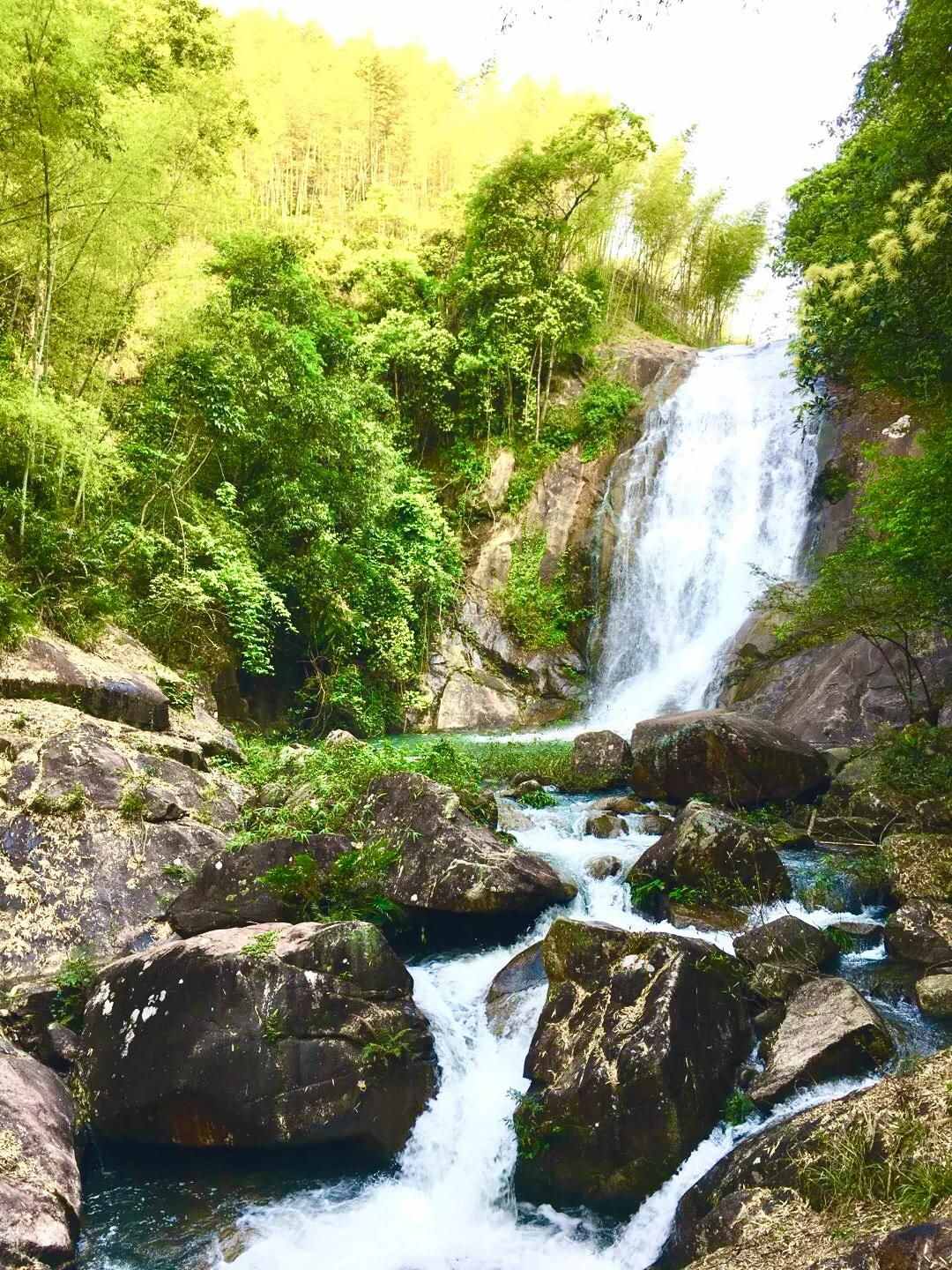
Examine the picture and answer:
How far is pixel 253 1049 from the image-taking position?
448 cm

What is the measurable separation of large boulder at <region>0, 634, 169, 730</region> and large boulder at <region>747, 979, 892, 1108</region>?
21.1 ft

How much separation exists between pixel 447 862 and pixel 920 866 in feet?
13.5

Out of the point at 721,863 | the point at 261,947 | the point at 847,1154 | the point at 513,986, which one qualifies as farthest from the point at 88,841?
the point at 847,1154

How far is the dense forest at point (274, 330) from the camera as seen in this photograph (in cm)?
871

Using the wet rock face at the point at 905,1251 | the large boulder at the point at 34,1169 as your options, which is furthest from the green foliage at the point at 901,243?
the large boulder at the point at 34,1169

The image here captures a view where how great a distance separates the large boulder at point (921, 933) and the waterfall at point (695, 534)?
28.9 ft

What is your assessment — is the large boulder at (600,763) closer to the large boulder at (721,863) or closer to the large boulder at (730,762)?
the large boulder at (730,762)

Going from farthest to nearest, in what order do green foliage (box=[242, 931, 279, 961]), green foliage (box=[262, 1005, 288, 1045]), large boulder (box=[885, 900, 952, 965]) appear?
large boulder (box=[885, 900, 952, 965])
green foliage (box=[242, 931, 279, 961])
green foliage (box=[262, 1005, 288, 1045])

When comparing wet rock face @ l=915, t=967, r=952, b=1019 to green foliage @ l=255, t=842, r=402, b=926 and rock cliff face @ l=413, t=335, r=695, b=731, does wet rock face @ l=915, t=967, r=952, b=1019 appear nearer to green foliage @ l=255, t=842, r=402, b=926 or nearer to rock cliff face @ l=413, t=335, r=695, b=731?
green foliage @ l=255, t=842, r=402, b=926

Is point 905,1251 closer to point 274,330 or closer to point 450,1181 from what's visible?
point 450,1181

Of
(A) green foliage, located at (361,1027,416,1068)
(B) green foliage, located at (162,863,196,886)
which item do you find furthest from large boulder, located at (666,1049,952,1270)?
(B) green foliage, located at (162,863,196,886)

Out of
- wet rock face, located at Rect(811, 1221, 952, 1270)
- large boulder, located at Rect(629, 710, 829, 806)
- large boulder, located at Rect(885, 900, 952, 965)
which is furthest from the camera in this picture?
large boulder, located at Rect(629, 710, 829, 806)

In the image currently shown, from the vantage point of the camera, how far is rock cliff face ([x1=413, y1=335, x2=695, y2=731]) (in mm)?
17438

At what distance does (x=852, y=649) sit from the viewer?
12.9m
